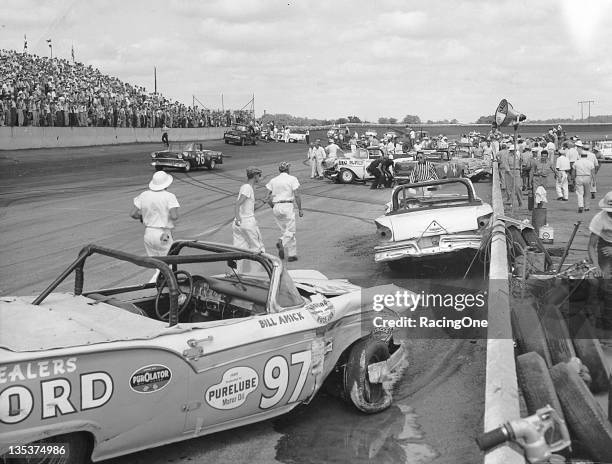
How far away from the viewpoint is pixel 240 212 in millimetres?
9703

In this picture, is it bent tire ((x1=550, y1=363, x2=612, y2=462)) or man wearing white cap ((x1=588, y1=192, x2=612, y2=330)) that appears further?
man wearing white cap ((x1=588, y1=192, x2=612, y2=330))

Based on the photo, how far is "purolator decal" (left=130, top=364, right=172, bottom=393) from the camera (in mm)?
4070

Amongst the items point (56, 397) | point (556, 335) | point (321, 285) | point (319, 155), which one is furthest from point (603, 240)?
point (319, 155)

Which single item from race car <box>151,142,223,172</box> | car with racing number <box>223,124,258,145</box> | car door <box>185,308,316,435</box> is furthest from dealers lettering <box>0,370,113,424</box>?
car with racing number <box>223,124,258,145</box>

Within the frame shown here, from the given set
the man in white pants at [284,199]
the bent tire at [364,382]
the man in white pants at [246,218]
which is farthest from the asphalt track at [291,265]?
the man in white pants at [246,218]

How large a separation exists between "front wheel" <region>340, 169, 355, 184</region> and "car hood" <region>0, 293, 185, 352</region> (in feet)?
68.3

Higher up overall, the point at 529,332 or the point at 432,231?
the point at 432,231

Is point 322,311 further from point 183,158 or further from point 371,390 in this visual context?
point 183,158

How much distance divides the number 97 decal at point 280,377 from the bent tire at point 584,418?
5.59 ft

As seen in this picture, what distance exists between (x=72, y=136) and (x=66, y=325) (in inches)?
1261

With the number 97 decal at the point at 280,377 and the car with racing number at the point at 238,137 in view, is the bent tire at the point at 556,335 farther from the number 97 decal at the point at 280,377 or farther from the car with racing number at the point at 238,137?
the car with racing number at the point at 238,137

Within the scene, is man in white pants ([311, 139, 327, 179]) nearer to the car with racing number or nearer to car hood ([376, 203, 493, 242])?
car hood ([376, 203, 493, 242])

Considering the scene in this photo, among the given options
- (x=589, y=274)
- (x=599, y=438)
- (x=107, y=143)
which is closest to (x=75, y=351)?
(x=599, y=438)

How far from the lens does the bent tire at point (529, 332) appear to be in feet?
19.3
